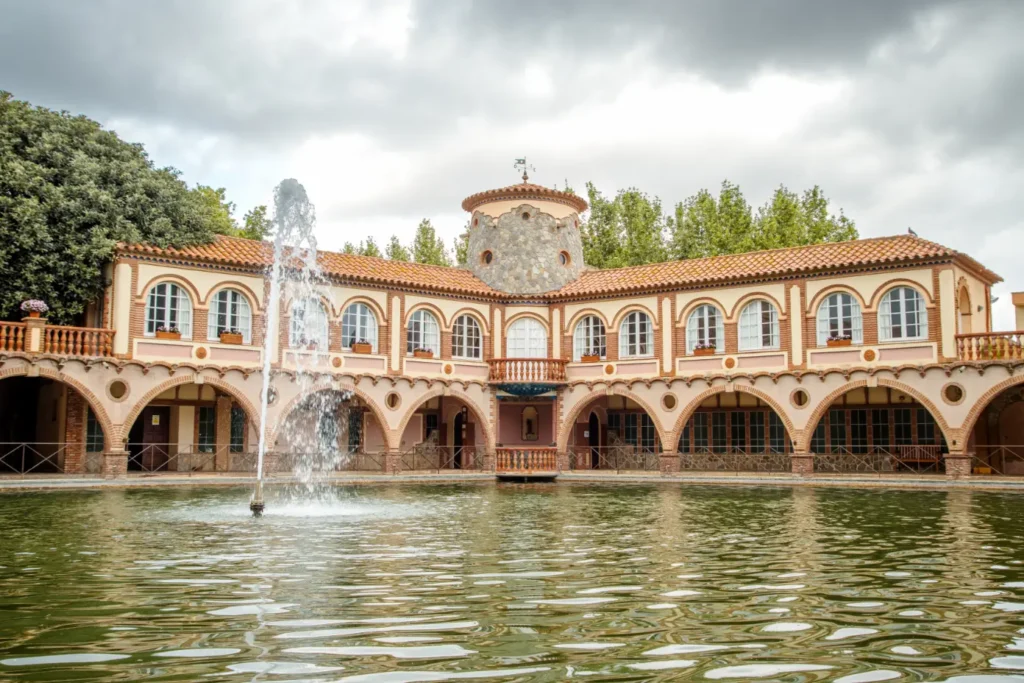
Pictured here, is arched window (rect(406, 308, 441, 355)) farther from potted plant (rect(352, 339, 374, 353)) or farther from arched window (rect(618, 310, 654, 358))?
arched window (rect(618, 310, 654, 358))

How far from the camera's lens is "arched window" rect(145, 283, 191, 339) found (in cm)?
2627

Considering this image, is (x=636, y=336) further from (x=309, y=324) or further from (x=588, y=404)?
(x=309, y=324)

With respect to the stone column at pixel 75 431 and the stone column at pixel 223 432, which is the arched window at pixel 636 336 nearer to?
the stone column at pixel 223 432

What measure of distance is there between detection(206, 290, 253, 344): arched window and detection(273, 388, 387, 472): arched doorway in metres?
2.85

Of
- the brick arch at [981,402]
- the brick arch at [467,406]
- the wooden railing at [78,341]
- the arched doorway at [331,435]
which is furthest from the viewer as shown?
the brick arch at [467,406]

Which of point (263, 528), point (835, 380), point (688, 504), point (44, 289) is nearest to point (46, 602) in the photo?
point (263, 528)

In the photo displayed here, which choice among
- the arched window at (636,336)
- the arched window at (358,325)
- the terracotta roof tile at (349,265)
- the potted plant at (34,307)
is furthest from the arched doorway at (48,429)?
the arched window at (636,336)

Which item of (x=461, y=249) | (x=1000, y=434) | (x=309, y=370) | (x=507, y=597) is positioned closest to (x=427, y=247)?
(x=461, y=249)

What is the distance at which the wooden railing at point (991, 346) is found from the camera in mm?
24672

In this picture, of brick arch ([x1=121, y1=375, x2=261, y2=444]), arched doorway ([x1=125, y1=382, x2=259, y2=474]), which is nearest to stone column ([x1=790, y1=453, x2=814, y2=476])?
brick arch ([x1=121, y1=375, x2=261, y2=444])

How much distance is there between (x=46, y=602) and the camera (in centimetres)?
787

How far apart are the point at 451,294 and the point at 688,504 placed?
14799 millimetres

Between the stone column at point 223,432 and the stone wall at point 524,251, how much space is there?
393 inches

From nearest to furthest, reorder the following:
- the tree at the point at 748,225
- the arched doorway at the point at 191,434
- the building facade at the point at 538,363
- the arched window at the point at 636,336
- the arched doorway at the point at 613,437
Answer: the building facade at the point at 538,363, the arched doorway at the point at 191,434, the arched window at the point at 636,336, the arched doorway at the point at 613,437, the tree at the point at 748,225
